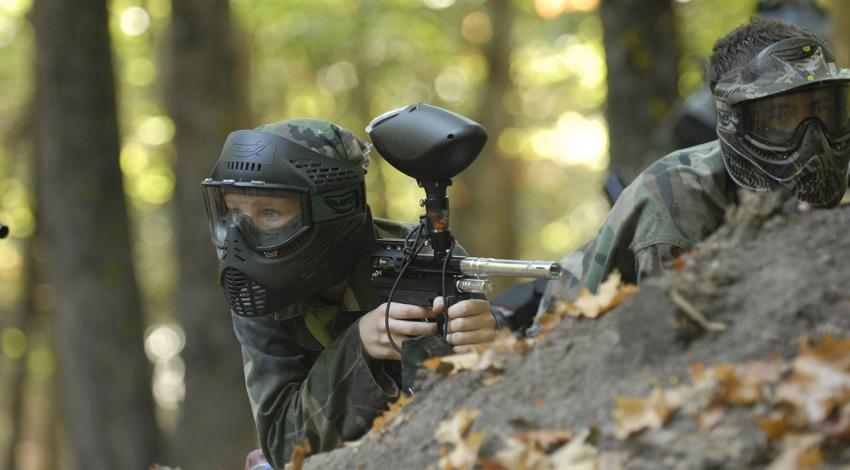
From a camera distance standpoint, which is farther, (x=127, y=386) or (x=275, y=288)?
(x=127, y=386)

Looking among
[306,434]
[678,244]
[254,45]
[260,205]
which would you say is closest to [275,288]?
[260,205]

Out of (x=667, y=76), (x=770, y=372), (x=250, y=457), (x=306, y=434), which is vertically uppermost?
(x=667, y=76)

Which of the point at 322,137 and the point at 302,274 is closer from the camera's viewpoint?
the point at 302,274

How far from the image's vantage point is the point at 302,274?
4.25 metres

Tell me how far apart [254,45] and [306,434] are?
15.6 meters

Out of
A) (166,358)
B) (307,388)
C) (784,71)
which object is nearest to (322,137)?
(307,388)

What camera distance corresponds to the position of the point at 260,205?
4273 millimetres

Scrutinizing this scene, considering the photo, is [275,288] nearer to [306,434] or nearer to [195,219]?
[306,434]

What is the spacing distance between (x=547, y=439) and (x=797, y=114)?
2.19m

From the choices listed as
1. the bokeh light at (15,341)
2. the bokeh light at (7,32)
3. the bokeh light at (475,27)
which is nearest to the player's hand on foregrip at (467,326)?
the bokeh light at (475,27)

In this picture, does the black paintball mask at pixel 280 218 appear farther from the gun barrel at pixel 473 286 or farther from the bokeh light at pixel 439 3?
the bokeh light at pixel 439 3

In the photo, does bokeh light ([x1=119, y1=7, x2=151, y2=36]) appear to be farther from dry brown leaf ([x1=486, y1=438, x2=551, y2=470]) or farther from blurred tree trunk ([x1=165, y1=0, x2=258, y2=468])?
dry brown leaf ([x1=486, y1=438, x2=551, y2=470])

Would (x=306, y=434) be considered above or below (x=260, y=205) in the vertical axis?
below

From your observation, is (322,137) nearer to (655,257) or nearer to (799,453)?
(655,257)
